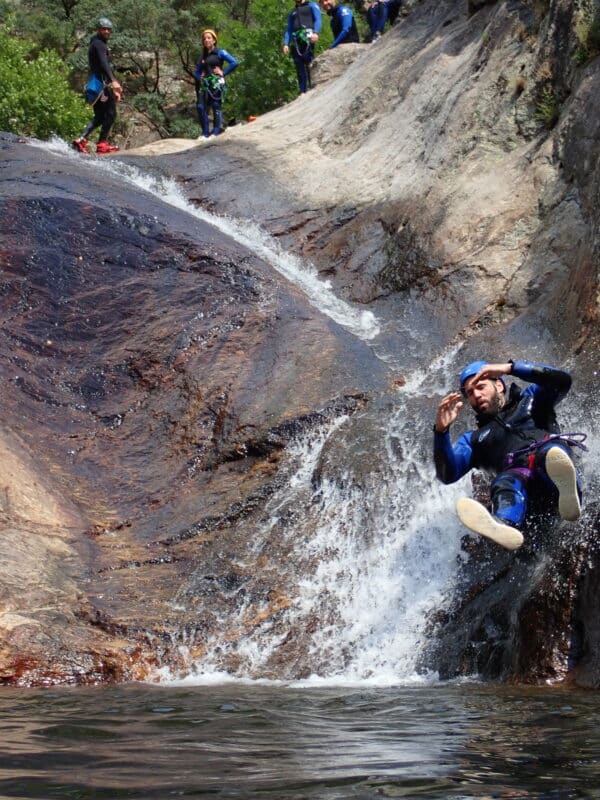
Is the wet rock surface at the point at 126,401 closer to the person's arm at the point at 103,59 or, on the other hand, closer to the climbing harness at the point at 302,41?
the person's arm at the point at 103,59

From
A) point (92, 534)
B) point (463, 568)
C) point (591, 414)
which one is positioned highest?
point (591, 414)

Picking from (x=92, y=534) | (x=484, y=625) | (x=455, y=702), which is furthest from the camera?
(x=92, y=534)

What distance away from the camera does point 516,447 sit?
24.4 feet

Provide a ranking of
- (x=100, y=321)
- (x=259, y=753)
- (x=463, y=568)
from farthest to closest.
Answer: (x=100, y=321) → (x=463, y=568) → (x=259, y=753)

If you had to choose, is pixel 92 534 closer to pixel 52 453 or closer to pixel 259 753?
pixel 52 453

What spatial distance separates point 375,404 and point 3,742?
7.00 m

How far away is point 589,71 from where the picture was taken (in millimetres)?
13258

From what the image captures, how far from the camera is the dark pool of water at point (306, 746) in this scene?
3.34 metres

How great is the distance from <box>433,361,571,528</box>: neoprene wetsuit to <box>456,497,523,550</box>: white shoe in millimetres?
218

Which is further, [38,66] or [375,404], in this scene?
[38,66]

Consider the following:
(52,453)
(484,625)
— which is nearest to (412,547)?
(484,625)

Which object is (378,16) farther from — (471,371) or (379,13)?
(471,371)

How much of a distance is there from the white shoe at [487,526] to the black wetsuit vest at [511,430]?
0.86m

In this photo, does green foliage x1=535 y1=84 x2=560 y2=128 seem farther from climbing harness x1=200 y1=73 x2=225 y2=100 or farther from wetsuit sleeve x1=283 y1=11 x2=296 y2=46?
climbing harness x1=200 y1=73 x2=225 y2=100
